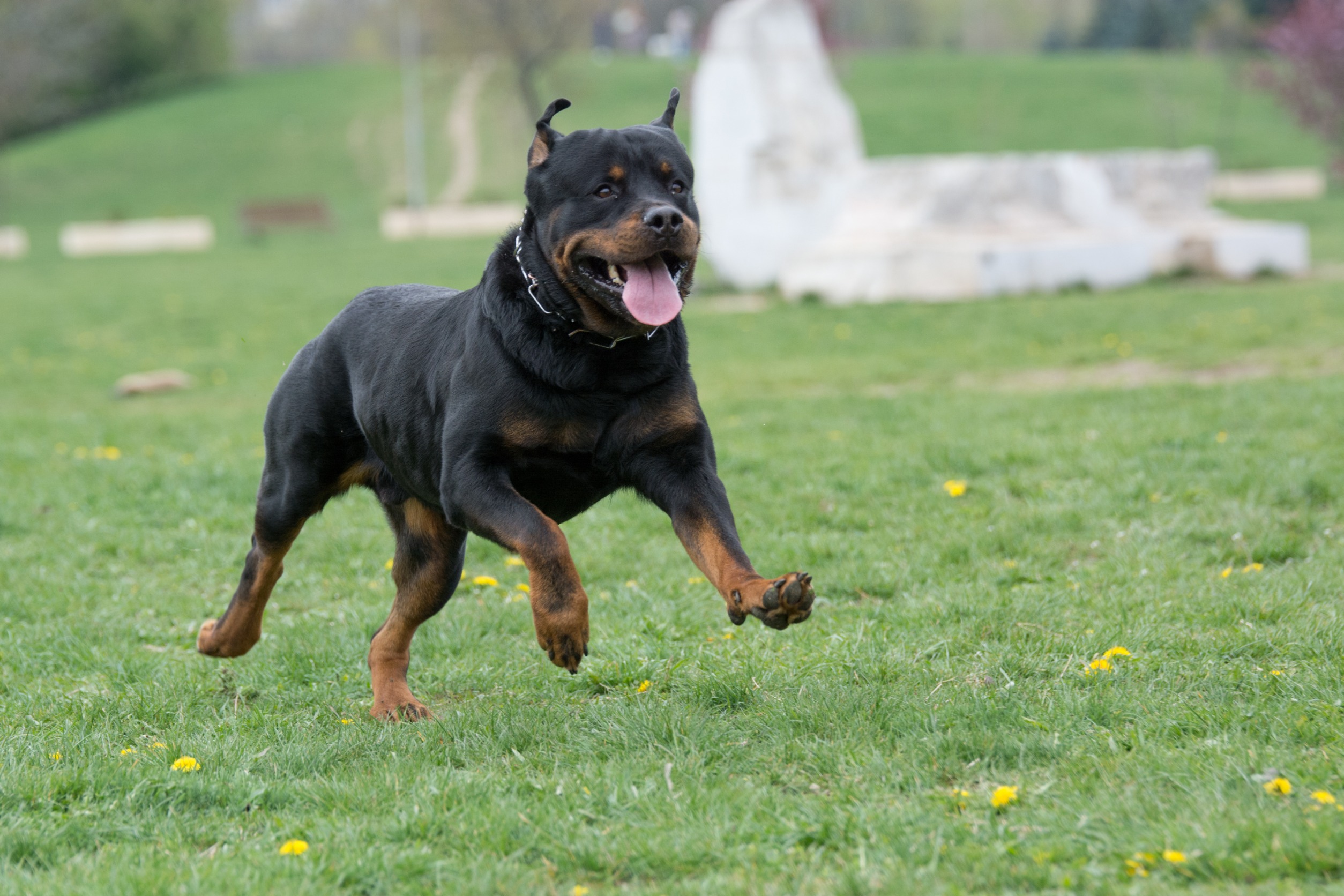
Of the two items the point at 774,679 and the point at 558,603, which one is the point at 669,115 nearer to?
the point at 558,603

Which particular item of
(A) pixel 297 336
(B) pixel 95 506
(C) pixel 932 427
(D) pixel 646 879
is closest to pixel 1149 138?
(A) pixel 297 336

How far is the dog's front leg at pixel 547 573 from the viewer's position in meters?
3.83

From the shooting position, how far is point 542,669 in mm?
5031

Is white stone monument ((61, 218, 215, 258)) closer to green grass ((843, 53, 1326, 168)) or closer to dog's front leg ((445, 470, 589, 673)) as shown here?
green grass ((843, 53, 1326, 168))

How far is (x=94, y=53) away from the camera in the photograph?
63938mm

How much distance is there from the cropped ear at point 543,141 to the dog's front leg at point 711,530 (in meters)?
1.02

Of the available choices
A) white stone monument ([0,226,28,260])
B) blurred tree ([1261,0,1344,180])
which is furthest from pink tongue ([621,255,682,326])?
white stone monument ([0,226,28,260])

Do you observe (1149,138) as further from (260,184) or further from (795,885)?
(795,885)

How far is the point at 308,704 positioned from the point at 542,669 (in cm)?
83

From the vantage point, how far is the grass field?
3227 millimetres

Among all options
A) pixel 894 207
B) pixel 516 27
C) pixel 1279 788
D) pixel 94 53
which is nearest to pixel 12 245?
pixel 516 27

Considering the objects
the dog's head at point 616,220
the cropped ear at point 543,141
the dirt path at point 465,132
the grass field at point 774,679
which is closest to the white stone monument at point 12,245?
the dirt path at point 465,132

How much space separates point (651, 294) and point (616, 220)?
9.6 inches

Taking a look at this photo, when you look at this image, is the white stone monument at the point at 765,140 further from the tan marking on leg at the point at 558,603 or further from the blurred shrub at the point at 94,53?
the blurred shrub at the point at 94,53
